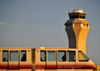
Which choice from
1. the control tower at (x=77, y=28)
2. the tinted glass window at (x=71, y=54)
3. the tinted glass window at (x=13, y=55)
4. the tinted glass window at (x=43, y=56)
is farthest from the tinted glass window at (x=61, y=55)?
the control tower at (x=77, y=28)

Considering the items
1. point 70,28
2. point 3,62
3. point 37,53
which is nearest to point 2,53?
point 3,62

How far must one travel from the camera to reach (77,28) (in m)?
115

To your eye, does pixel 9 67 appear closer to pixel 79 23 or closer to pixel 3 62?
pixel 3 62

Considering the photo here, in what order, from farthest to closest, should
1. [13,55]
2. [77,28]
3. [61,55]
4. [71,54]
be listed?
[77,28]
[71,54]
[13,55]
[61,55]

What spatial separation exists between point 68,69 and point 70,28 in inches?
3110

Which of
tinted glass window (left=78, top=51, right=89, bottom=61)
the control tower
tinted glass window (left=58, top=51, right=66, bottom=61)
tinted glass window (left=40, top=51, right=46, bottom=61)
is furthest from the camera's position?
the control tower

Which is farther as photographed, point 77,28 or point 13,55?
point 77,28

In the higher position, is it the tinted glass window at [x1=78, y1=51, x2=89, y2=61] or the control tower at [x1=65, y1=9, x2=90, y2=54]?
the control tower at [x1=65, y1=9, x2=90, y2=54]

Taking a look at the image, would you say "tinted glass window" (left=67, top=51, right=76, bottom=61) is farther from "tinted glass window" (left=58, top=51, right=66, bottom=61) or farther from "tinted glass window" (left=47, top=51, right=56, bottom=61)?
"tinted glass window" (left=47, top=51, right=56, bottom=61)

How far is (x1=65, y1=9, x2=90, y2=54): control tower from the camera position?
114625 millimetres

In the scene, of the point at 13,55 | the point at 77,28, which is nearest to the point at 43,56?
the point at 13,55

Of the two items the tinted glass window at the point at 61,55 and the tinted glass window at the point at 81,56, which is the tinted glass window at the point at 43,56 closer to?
the tinted glass window at the point at 61,55

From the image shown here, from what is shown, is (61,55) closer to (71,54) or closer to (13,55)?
(71,54)

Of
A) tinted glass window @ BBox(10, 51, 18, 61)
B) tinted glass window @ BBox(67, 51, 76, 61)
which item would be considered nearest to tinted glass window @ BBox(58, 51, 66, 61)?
tinted glass window @ BBox(67, 51, 76, 61)
